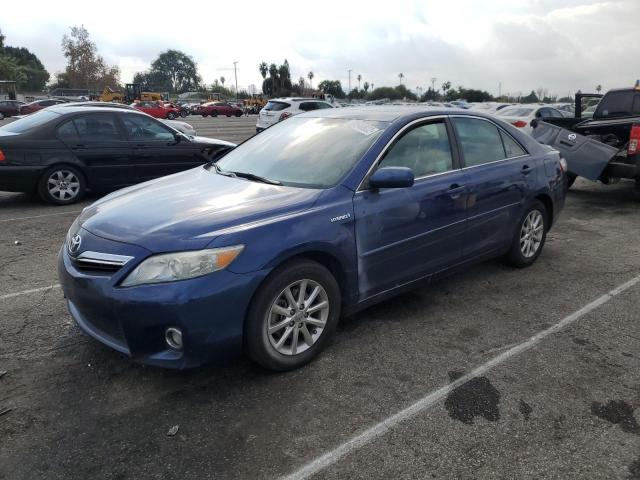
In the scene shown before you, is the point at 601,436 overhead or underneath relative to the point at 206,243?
underneath

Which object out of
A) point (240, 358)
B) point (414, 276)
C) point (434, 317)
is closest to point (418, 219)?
point (414, 276)

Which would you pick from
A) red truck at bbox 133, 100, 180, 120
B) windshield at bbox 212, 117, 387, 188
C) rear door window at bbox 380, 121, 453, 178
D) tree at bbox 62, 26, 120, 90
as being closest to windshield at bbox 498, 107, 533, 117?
rear door window at bbox 380, 121, 453, 178

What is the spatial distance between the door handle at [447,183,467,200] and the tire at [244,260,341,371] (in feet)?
4.29

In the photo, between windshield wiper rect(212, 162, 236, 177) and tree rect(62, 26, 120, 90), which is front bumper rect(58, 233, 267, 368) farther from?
tree rect(62, 26, 120, 90)

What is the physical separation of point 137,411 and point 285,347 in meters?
0.90

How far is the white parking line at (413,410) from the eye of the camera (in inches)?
96.0

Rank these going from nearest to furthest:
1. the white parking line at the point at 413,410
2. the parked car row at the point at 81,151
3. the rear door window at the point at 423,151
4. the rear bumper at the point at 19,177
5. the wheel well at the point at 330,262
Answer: the white parking line at the point at 413,410
the wheel well at the point at 330,262
the rear door window at the point at 423,151
the rear bumper at the point at 19,177
the parked car row at the point at 81,151

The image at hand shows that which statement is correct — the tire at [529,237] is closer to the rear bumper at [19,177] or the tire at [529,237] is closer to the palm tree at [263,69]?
the rear bumper at [19,177]

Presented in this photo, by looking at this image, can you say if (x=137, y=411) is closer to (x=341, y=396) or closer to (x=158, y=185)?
(x=341, y=396)

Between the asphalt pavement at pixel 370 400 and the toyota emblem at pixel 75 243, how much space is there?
2.41ft

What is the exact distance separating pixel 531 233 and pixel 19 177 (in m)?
6.79

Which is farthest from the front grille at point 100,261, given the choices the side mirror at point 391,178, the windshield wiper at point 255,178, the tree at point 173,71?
the tree at point 173,71

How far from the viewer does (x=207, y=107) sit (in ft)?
161

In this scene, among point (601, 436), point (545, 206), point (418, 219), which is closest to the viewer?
point (601, 436)
